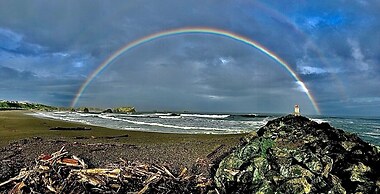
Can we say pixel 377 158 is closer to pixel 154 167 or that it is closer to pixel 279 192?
pixel 279 192

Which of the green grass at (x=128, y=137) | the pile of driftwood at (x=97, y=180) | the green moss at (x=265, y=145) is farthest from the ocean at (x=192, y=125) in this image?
the green moss at (x=265, y=145)

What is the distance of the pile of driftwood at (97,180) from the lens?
5.47 metres

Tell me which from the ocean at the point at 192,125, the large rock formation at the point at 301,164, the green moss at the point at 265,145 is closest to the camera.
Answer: the large rock formation at the point at 301,164

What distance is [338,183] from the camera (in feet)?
15.3

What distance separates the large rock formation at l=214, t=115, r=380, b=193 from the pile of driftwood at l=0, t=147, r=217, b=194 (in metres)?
0.76

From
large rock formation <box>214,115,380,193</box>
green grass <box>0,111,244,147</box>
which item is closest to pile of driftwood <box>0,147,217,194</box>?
large rock formation <box>214,115,380,193</box>

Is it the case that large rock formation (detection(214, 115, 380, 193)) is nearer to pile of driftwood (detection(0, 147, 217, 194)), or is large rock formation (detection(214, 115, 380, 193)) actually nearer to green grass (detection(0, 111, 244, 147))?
pile of driftwood (detection(0, 147, 217, 194))

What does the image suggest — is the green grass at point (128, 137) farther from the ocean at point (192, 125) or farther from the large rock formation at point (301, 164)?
the large rock formation at point (301, 164)

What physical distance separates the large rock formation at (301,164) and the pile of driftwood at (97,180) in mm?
756

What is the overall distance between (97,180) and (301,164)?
331cm

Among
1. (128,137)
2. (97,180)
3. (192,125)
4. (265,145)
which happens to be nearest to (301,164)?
(265,145)

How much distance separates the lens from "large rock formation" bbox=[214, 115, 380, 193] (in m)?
4.69

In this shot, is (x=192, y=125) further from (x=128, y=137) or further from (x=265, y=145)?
(x=265, y=145)

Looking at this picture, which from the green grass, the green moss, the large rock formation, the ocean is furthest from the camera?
the ocean
